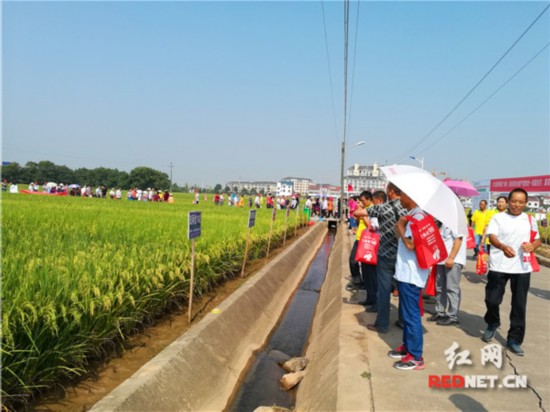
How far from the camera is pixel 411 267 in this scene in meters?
3.72

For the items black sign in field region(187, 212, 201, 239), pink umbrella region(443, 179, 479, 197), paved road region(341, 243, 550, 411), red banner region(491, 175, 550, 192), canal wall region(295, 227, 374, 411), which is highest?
red banner region(491, 175, 550, 192)

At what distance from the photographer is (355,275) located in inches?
304

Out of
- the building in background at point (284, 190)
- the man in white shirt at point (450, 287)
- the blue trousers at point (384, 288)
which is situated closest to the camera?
the blue trousers at point (384, 288)

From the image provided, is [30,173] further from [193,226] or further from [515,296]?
[515,296]

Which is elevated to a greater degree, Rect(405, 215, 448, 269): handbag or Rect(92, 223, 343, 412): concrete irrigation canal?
Rect(405, 215, 448, 269): handbag

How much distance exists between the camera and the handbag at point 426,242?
355cm

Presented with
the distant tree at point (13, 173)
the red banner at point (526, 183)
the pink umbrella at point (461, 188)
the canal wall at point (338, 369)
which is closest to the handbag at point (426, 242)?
the canal wall at point (338, 369)

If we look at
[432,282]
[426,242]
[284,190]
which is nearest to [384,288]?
[432,282]

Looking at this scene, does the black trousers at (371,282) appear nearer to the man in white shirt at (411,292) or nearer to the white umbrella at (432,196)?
the man in white shirt at (411,292)

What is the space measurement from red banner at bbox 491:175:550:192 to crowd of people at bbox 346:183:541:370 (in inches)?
410

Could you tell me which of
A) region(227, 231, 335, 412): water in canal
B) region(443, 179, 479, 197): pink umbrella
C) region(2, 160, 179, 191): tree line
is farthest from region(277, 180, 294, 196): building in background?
region(227, 231, 335, 412): water in canal

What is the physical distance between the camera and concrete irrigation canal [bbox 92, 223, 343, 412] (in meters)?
3.30

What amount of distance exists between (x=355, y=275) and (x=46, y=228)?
6431mm

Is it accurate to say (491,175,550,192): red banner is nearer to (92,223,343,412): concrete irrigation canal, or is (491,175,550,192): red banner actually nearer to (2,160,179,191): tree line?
(92,223,343,412): concrete irrigation canal
